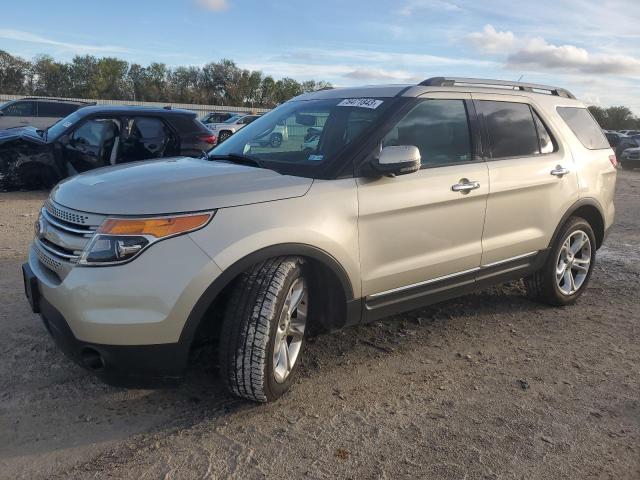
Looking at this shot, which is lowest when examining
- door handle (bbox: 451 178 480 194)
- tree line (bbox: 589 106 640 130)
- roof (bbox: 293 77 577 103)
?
tree line (bbox: 589 106 640 130)

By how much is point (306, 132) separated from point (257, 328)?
161 centimetres

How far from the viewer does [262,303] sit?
3070mm

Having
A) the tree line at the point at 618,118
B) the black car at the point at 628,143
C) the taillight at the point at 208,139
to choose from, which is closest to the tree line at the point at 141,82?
the tree line at the point at 618,118

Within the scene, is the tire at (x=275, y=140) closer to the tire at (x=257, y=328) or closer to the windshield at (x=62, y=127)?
the tire at (x=257, y=328)

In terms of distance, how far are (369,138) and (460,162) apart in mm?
842

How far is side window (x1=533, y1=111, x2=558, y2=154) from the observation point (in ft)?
15.8

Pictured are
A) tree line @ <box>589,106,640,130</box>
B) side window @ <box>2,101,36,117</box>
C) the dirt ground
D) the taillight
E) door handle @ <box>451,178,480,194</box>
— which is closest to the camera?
the dirt ground

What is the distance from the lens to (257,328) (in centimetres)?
305

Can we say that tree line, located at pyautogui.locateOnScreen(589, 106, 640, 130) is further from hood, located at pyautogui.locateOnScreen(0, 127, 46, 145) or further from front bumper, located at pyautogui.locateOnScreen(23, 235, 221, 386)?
front bumper, located at pyautogui.locateOnScreen(23, 235, 221, 386)

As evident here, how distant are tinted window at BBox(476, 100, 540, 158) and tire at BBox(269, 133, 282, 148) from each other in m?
1.51

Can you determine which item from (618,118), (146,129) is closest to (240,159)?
(146,129)

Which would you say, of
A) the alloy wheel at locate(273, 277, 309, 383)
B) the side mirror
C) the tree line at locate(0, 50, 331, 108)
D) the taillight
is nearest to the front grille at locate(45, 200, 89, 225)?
the alloy wheel at locate(273, 277, 309, 383)

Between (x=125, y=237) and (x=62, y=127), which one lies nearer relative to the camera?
(x=125, y=237)

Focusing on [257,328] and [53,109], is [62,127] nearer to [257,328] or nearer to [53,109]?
[257,328]
